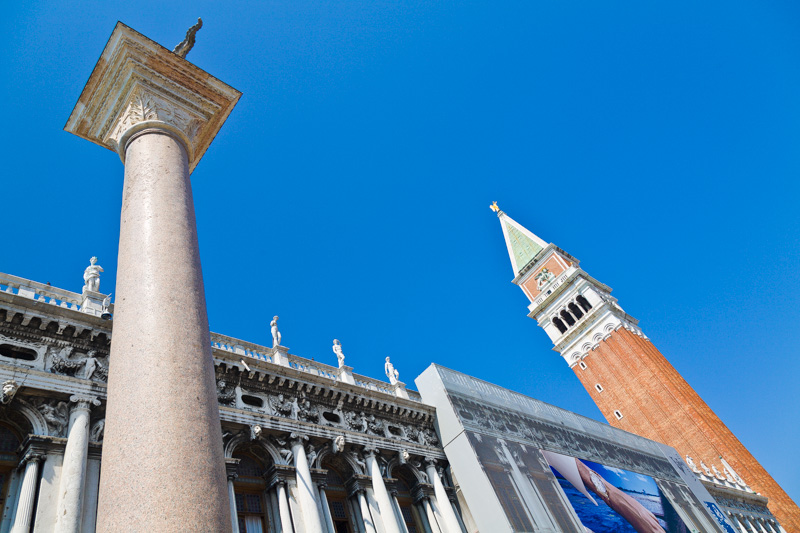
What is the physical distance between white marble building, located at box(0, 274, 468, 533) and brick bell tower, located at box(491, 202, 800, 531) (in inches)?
1052

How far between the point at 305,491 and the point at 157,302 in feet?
34.7

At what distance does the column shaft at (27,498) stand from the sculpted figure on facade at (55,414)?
0.70 m

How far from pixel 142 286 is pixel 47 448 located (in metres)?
7.62

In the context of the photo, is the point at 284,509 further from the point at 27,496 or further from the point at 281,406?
the point at 27,496

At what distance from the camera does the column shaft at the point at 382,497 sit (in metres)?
15.1

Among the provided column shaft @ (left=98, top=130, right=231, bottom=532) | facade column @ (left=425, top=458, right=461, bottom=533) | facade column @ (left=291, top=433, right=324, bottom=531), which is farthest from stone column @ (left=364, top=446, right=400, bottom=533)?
column shaft @ (left=98, top=130, right=231, bottom=532)

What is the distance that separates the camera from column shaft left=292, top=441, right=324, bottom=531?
1311cm

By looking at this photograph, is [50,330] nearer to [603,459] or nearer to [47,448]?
[47,448]

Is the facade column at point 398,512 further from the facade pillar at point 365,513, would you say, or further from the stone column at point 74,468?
the stone column at point 74,468

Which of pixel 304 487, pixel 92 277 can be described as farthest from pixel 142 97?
pixel 304 487

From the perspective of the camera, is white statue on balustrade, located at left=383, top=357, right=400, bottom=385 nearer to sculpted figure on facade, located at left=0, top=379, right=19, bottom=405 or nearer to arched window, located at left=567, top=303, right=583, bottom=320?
sculpted figure on facade, located at left=0, top=379, right=19, bottom=405

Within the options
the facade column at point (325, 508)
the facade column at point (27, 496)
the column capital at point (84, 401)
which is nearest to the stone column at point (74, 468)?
the column capital at point (84, 401)

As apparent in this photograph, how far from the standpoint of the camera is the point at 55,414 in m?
A: 10.6

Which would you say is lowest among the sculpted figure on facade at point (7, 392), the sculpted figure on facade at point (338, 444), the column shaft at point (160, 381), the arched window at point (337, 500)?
the column shaft at point (160, 381)
